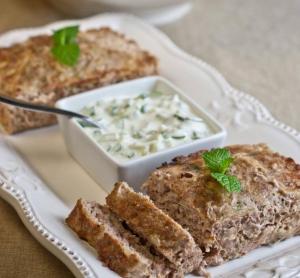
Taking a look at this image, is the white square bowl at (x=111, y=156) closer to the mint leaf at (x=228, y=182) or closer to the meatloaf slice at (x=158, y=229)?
the meatloaf slice at (x=158, y=229)

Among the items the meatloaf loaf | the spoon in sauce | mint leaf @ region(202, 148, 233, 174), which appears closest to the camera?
mint leaf @ region(202, 148, 233, 174)

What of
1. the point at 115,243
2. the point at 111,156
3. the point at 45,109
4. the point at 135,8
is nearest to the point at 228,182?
the point at 115,243

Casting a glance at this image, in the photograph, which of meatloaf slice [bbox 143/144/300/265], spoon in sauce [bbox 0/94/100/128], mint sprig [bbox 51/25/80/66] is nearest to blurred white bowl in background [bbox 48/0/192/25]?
mint sprig [bbox 51/25/80/66]

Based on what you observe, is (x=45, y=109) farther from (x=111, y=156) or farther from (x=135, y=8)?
(x=135, y=8)

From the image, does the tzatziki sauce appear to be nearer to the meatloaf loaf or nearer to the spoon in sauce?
the spoon in sauce

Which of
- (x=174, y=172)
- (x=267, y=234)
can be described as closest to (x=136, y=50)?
(x=174, y=172)

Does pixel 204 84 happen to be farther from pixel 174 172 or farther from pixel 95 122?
pixel 174 172

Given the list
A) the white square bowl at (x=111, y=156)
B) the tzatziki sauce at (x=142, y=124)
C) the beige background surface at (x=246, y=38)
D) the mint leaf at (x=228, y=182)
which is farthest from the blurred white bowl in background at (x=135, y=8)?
the mint leaf at (x=228, y=182)
